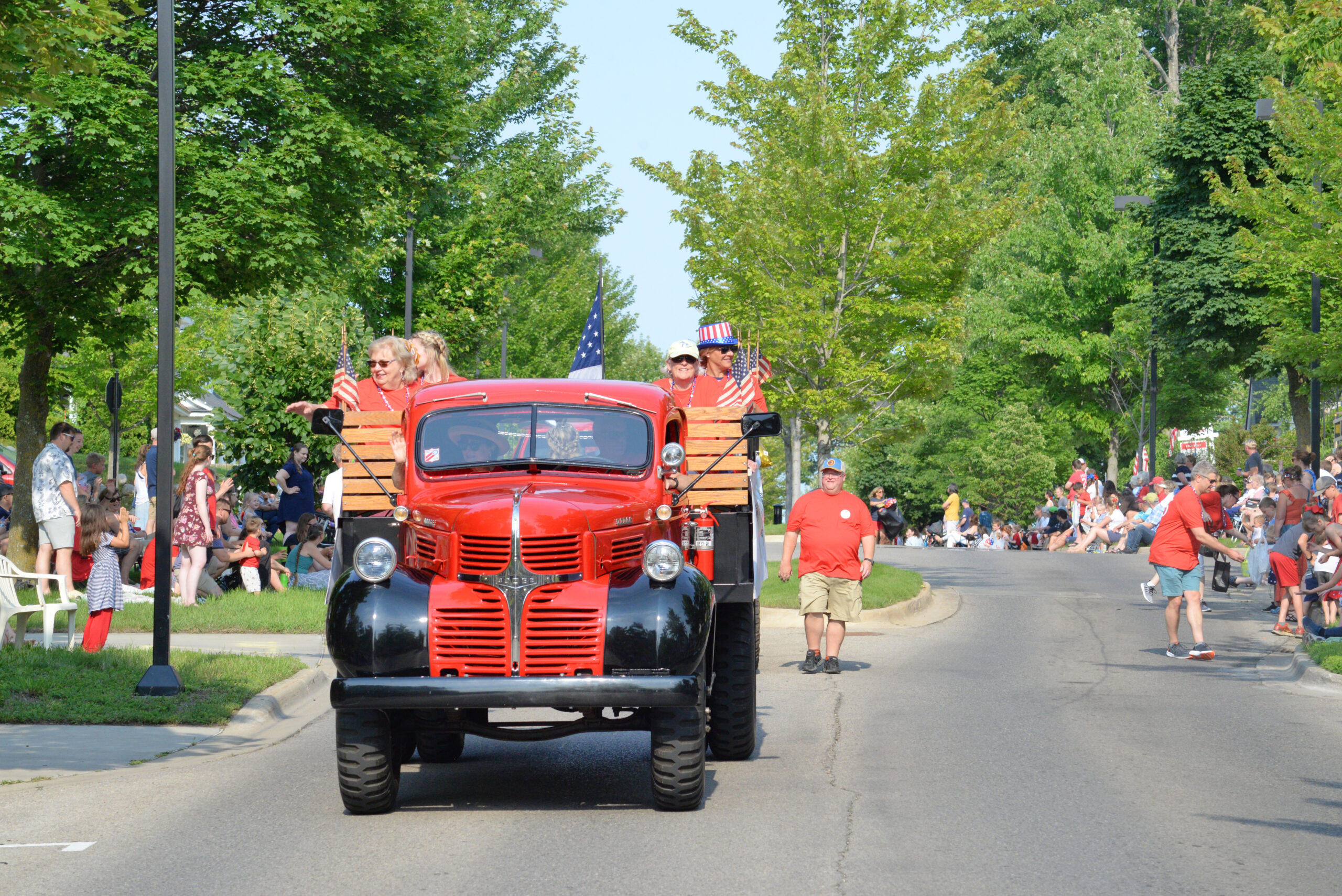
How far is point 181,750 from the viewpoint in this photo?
10195 mm

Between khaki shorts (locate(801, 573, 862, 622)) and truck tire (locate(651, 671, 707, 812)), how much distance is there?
6.33 metres

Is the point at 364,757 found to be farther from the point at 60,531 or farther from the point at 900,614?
the point at 900,614

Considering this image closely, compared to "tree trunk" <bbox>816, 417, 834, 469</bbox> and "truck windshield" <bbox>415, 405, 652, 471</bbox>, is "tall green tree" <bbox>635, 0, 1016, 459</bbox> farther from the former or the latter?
"truck windshield" <bbox>415, 405, 652, 471</bbox>

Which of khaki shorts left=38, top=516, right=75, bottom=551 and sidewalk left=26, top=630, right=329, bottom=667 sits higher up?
khaki shorts left=38, top=516, right=75, bottom=551

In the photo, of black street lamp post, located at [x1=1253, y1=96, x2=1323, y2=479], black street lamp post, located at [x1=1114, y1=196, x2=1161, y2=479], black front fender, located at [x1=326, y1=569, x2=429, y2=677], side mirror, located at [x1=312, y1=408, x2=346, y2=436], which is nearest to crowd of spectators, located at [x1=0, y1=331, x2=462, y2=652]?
side mirror, located at [x1=312, y1=408, x2=346, y2=436]

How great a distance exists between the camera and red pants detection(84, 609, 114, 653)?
13812 millimetres

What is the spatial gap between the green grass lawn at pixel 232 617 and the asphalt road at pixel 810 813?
544cm

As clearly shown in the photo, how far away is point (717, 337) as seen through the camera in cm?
1178

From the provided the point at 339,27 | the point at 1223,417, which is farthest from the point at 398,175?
the point at 1223,417

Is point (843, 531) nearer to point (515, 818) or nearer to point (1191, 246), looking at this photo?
point (515, 818)

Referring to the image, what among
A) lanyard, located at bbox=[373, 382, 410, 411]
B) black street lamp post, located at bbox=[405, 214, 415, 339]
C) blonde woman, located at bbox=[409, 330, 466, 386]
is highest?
black street lamp post, located at bbox=[405, 214, 415, 339]

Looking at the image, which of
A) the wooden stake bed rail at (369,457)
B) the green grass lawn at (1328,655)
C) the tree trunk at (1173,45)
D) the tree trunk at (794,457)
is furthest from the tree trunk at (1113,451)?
the wooden stake bed rail at (369,457)

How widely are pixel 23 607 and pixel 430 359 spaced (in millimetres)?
5123

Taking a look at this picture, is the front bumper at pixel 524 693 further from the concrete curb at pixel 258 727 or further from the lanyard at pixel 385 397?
the lanyard at pixel 385 397
